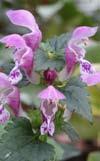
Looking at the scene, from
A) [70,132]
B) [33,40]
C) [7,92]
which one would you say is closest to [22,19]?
[33,40]

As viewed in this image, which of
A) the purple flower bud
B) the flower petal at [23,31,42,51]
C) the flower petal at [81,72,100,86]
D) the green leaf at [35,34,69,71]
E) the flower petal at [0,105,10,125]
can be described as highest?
the flower petal at [23,31,42,51]

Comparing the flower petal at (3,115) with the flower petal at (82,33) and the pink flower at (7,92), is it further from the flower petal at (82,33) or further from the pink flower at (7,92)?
the flower petal at (82,33)

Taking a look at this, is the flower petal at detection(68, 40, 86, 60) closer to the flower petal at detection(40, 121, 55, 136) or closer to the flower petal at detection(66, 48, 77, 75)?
the flower petal at detection(66, 48, 77, 75)

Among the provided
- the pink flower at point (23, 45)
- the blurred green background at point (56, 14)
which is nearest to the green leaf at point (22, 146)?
the pink flower at point (23, 45)

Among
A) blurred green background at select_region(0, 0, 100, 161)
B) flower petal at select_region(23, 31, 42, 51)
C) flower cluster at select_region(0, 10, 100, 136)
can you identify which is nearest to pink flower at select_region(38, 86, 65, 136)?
flower cluster at select_region(0, 10, 100, 136)

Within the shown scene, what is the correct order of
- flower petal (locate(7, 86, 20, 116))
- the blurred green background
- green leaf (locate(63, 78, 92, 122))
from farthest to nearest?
the blurred green background < flower petal (locate(7, 86, 20, 116)) < green leaf (locate(63, 78, 92, 122))

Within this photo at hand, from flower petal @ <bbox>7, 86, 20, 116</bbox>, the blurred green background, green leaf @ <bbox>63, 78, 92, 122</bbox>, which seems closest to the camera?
green leaf @ <bbox>63, 78, 92, 122</bbox>

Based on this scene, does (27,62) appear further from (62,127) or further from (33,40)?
(62,127)

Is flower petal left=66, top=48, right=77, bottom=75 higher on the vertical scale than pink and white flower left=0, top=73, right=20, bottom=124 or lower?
higher
